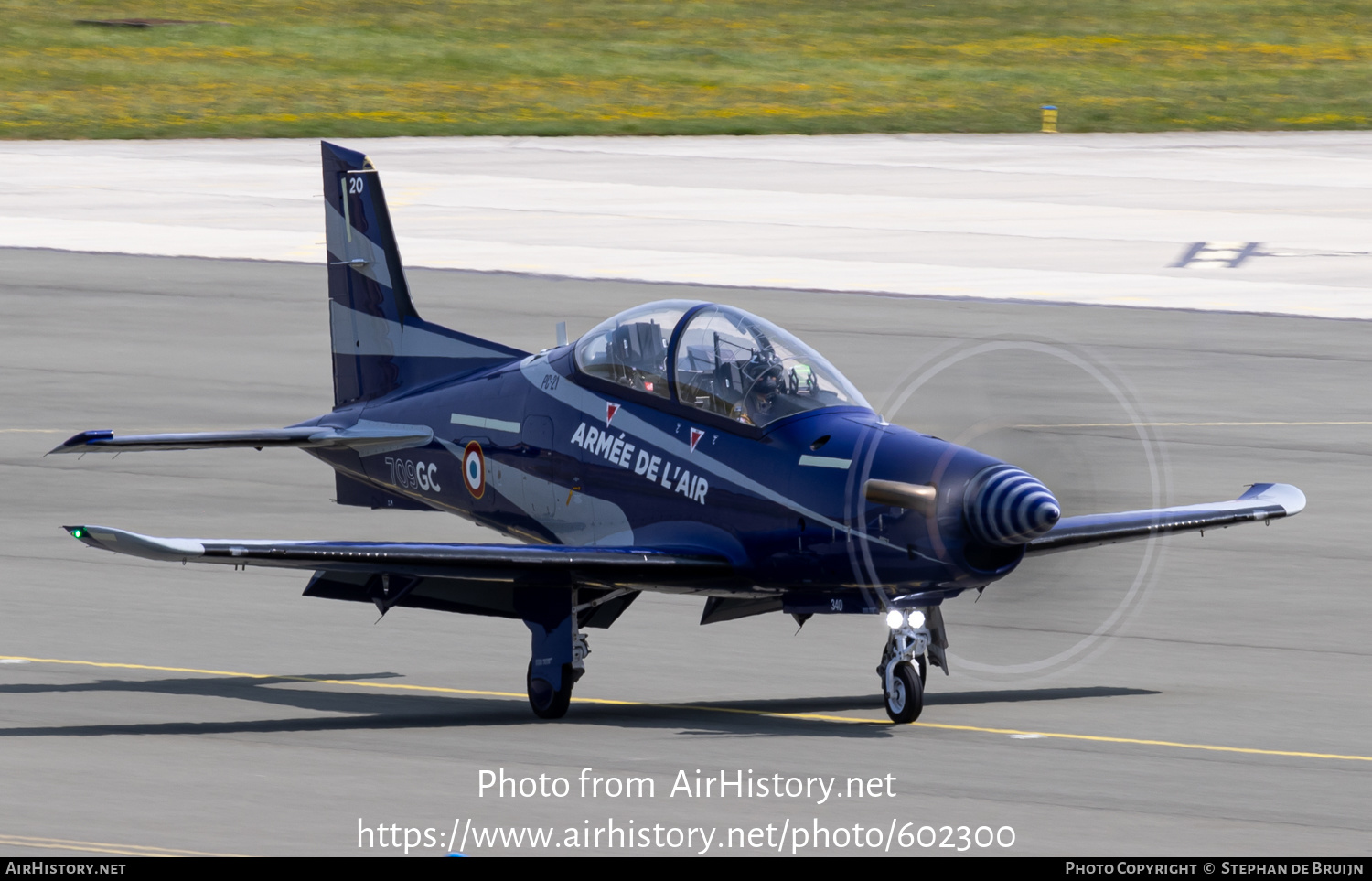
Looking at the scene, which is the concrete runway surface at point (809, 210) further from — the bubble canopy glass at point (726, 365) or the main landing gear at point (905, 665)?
the main landing gear at point (905, 665)

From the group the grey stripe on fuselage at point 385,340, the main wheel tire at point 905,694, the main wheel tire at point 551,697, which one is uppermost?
the grey stripe on fuselage at point 385,340

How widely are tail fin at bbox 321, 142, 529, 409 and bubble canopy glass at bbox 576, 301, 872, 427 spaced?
320cm

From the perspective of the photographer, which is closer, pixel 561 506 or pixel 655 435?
pixel 655 435

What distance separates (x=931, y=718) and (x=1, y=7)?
2941 inches

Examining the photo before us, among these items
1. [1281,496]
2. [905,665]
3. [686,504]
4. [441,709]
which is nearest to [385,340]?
[441,709]

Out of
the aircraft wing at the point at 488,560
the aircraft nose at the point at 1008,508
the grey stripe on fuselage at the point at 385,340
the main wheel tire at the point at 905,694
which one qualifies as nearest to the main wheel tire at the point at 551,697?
the aircraft wing at the point at 488,560

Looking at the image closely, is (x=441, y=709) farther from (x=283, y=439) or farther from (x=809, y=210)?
(x=809, y=210)

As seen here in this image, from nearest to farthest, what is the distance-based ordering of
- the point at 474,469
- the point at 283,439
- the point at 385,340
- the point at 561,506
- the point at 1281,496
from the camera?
the point at 561,506
the point at 1281,496
the point at 474,469
the point at 283,439
the point at 385,340

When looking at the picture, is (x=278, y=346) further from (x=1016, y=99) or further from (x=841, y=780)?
(x=1016, y=99)

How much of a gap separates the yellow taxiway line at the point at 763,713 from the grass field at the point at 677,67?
46575 mm

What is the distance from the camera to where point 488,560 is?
16.7 meters

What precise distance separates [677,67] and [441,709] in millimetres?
62339

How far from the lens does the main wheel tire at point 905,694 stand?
1658cm

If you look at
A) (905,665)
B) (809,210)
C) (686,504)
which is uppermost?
(686,504)
